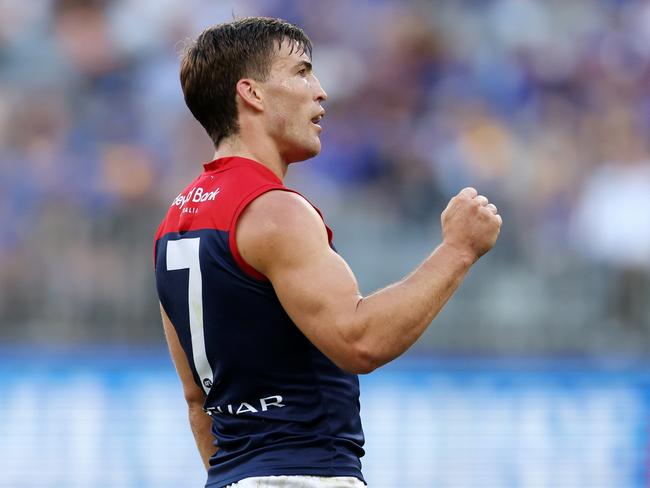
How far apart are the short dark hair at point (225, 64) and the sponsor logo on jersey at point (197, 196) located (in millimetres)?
222

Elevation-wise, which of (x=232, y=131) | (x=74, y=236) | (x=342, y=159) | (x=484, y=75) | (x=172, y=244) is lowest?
(x=172, y=244)

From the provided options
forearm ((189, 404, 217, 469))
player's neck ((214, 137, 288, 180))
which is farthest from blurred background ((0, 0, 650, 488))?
player's neck ((214, 137, 288, 180))

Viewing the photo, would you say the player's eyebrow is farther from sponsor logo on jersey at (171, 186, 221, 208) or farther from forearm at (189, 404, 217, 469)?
forearm at (189, 404, 217, 469)

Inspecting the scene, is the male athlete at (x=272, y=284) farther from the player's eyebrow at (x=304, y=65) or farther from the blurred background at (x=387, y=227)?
the blurred background at (x=387, y=227)

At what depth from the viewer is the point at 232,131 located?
390 cm

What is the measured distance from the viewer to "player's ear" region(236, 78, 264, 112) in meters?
3.84

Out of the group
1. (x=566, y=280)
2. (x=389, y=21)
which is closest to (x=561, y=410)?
(x=566, y=280)

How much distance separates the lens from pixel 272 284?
353 cm

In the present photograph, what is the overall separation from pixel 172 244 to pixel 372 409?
15.5 ft

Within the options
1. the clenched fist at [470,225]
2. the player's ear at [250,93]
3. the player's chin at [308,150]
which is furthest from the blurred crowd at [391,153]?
the clenched fist at [470,225]

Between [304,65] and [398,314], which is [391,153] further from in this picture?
[398,314]

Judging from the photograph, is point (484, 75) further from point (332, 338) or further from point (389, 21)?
point (332, 338)

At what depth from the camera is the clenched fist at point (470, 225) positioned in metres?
3.59

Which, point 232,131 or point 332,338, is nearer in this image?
point 332,338
